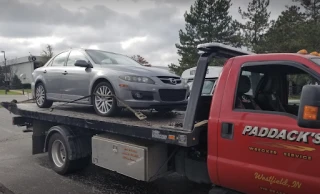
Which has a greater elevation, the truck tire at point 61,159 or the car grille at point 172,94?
the car grille at point 172,94

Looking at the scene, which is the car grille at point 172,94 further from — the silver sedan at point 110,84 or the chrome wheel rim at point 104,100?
the chrome wheel rim at point 104,100

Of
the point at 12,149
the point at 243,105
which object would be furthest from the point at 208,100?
the point at 12,149

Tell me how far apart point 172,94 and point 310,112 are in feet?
9.68

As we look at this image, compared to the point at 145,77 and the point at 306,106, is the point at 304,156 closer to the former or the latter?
the point at 306,106

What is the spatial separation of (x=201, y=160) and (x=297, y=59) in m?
1.59

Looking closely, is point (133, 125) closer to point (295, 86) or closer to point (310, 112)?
point (295, 86)

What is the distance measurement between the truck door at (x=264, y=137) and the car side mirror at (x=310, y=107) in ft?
0.77

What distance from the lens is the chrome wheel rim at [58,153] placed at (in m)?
5.60

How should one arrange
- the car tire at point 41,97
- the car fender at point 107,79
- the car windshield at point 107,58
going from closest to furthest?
1. the car fender at point 107,79
2. the car windshield at point 107,58
3. the car tire at point 41,97

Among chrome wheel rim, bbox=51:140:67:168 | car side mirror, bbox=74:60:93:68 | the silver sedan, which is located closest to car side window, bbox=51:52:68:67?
the silver sedan

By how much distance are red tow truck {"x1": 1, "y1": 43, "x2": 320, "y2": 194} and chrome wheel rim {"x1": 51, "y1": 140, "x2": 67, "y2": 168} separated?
48.0 inches

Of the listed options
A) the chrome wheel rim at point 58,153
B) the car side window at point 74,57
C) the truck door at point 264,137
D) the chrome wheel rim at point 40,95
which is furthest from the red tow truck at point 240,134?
the chrome wheel rim at point 40,95

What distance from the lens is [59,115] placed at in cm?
534

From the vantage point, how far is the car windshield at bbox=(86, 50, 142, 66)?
229 inches
